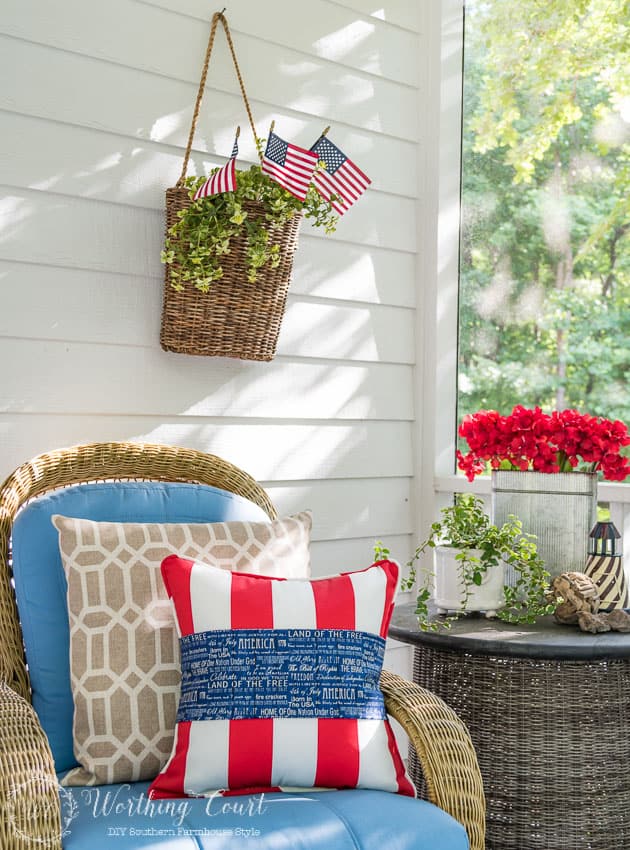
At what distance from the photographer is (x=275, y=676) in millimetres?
1570

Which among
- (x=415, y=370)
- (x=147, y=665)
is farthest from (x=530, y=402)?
(x=147, y=665)

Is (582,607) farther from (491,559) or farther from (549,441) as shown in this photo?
(549,441)

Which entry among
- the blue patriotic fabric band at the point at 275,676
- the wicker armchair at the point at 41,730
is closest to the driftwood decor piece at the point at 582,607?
the wicker armchair at the point at 41,730

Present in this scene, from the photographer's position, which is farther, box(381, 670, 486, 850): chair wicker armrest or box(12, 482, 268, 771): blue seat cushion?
box(12, 482, 268, 771): blue seat cushion

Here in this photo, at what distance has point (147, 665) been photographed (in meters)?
1.69

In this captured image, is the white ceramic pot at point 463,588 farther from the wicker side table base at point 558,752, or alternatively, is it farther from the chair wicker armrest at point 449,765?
the chair wicker armrest at point 449,765

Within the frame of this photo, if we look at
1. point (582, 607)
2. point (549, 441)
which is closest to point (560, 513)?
point (549, 441)

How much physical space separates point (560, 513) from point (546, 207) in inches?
40.7

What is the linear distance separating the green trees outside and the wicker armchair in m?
1.06

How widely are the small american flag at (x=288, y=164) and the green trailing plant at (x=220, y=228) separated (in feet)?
0.11

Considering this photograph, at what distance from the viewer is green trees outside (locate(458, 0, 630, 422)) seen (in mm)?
2760

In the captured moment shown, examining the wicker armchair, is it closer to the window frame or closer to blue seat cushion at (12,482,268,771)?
blue seat cushion at (12,482,268,771)

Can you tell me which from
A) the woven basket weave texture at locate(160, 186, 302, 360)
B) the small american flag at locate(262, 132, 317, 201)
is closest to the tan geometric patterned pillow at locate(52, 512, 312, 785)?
the woven basket weave texture at locate(160, 186, 302, 360)

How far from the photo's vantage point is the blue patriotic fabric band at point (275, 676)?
1556 mm
